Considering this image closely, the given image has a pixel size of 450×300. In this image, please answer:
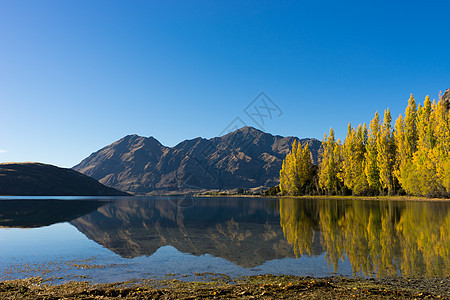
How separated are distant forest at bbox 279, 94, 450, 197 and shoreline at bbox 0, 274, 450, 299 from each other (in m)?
66.6

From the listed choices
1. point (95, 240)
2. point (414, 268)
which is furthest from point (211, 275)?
point (95, 240)

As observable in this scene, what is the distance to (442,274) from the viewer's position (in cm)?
1197

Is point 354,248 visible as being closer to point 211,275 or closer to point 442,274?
point 442,274

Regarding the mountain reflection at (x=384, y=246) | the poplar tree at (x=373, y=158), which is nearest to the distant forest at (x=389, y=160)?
the poplar tree at (x=373, y=158)

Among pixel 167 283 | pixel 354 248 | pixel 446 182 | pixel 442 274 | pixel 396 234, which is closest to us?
pixel 167 283

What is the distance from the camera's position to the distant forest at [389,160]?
6862cm

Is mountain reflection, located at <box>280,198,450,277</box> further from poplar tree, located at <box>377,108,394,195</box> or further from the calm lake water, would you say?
poplar tree, located at <box>377,108,394,195</box>

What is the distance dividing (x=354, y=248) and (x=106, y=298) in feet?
45.9

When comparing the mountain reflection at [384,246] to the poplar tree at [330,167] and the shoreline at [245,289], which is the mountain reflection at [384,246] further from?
the poplar tree at [330,167]

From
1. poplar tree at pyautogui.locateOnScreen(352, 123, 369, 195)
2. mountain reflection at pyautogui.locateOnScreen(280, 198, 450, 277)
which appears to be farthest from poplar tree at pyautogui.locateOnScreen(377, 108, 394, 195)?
mountain reflection at pyautogui.locateOnScreen(280, 198, 450, 277)

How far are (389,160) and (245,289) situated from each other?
88.4 meters

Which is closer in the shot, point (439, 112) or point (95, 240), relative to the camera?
point (95, 240)

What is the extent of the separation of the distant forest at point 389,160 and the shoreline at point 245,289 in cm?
6662

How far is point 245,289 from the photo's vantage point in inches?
387
